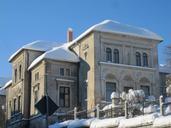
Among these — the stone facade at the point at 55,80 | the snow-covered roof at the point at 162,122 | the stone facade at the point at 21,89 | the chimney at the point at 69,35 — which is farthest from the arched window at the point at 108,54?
the snow-covered roof at the point at 162,122

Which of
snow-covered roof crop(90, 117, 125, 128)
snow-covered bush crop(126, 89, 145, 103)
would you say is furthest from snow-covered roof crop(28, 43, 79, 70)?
snow-covered bush crop(126, 89, 145, 103)

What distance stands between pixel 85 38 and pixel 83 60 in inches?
86.3

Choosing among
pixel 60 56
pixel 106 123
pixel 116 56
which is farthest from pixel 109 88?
pixel 106 123

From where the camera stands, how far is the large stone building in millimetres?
38469

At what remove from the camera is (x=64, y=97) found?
40.2 m

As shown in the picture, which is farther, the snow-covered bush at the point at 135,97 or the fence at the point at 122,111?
the snow-covered bush at the point at 135,97

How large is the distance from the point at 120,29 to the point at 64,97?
8640mm

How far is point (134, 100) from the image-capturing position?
2711 centimetres

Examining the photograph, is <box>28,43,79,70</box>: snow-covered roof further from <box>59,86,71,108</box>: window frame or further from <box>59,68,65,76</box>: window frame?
<box>59,86,71,108</box>: window frame

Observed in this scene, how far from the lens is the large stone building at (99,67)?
3847 cm

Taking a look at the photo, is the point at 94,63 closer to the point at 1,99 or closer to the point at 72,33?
the point at 72,33

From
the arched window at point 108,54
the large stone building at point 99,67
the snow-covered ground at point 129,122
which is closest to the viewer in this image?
the snow-covered ground at point 129,122

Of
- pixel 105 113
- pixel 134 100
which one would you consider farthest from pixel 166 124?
pixel 105 113

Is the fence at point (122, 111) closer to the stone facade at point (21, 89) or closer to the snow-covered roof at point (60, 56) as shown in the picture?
the snow-covered roof at point (60, 56)
